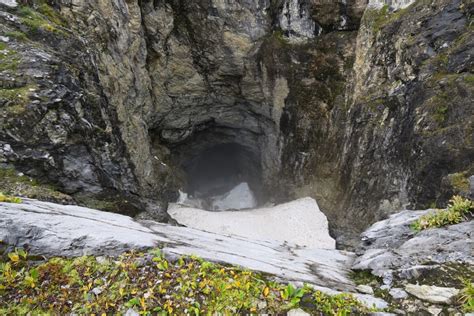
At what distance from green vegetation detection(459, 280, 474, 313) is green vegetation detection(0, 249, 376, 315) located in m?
1.24

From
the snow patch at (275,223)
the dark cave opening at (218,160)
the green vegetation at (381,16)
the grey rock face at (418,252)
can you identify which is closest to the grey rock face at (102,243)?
the grey rock face at (418,252)

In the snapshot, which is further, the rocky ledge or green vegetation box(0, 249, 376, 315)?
the rocky ledge

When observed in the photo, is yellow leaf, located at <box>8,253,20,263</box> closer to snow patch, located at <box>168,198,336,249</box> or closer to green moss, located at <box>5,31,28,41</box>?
green moss, located at <box>5,31,28,41</box>

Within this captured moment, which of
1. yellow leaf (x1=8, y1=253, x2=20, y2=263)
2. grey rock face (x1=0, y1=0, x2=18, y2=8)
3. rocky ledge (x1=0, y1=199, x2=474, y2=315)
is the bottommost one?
rocky ledge (x1=0, y1=199, x2=474, y2=315)

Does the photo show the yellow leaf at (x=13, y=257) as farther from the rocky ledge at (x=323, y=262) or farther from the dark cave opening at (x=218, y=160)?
the dark cave opening at (x=218, y=160)

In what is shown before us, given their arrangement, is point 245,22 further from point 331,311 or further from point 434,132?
point 331,311

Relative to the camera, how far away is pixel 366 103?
1480 cm

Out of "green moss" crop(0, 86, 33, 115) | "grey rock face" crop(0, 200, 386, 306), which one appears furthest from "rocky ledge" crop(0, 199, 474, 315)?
"green moss" crop(0, 86, 33, 115)

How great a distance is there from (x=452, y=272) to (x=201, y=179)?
86.9 feet

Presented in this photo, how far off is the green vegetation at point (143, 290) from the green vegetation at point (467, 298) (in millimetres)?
1240

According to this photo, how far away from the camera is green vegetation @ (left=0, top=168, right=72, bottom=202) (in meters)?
7.98

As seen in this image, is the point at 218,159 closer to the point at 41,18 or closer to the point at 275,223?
the point at 275,223

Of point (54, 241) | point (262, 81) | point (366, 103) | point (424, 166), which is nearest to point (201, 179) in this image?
point (262, 81)

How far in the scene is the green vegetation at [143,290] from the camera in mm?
3605
